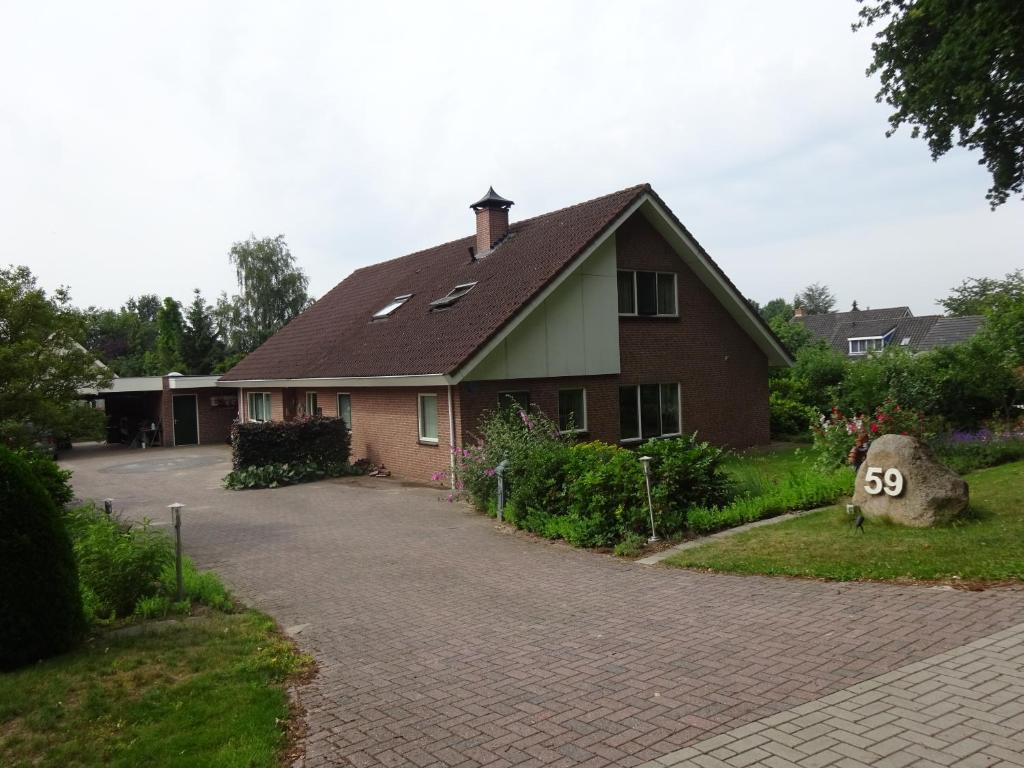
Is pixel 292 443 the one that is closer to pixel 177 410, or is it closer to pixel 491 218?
pixel 491 218

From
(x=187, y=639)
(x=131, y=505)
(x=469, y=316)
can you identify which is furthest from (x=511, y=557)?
(x=131, y=505)

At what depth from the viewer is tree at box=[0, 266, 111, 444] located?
38.5 ft

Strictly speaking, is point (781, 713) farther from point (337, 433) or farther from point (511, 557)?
point (337, 433)

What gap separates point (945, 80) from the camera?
57.3 feet

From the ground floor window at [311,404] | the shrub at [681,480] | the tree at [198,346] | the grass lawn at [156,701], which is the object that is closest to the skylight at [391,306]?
the ground floor window at [311,404]

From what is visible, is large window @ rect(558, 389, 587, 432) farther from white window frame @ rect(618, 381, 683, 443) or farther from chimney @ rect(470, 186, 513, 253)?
chimney @ rect(470, 186, 513, 253)

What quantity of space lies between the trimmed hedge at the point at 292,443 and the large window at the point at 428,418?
2.83m

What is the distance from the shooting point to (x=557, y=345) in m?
17.5

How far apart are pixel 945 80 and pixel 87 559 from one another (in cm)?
1941

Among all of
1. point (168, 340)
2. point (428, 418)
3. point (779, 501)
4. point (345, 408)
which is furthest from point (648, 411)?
point (168, 340)

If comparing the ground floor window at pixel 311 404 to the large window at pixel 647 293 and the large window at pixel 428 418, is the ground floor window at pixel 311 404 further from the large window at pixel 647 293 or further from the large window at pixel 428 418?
the large window at pixel 647 293

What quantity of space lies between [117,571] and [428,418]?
10733 millimetres

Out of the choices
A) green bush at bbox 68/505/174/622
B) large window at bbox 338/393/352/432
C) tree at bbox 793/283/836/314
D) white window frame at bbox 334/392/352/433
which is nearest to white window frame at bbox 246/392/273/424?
white window frame at bbox 334/392/352/433

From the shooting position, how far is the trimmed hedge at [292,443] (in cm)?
1827
